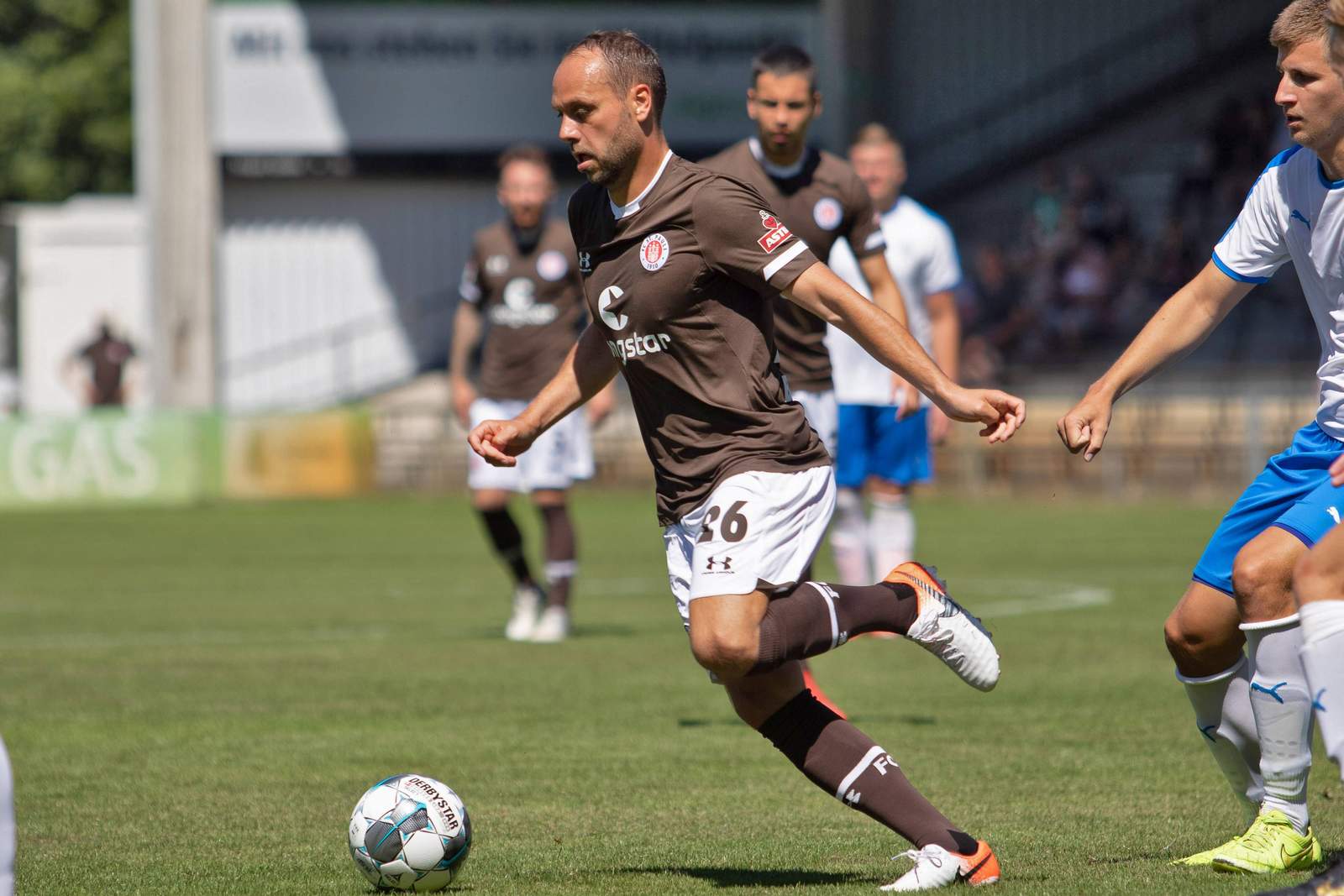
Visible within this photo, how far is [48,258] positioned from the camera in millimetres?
33719

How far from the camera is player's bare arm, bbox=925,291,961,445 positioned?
1002 centimetres

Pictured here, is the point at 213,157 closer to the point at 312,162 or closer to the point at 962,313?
the point at 312,162

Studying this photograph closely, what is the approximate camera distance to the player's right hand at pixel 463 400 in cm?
1123

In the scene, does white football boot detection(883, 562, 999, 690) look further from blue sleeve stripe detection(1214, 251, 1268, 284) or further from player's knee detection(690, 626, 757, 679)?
blue sleeve stripe detection(1214, 251, 1268, 284)

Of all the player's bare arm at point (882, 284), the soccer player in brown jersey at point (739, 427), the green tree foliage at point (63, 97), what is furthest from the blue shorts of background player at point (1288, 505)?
the green tree foliage at point (63, 97)

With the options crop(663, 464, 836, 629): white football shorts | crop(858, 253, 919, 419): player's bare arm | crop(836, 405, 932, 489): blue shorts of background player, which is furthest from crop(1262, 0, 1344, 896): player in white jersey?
crop(836, 405, 932, 489): blue shorts of background player

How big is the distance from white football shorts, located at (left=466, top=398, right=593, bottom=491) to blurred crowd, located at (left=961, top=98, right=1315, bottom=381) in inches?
582

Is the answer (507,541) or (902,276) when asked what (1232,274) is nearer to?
(902,276)

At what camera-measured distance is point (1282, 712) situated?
16.0 feet

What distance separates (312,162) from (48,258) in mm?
5460

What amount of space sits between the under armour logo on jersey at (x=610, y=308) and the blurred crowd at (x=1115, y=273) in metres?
20.7

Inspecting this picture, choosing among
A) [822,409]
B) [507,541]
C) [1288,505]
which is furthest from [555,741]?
[507,541]

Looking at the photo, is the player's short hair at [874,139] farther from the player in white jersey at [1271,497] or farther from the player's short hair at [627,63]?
the player's short hair at [627,63]

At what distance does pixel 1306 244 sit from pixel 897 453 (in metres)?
5.05
